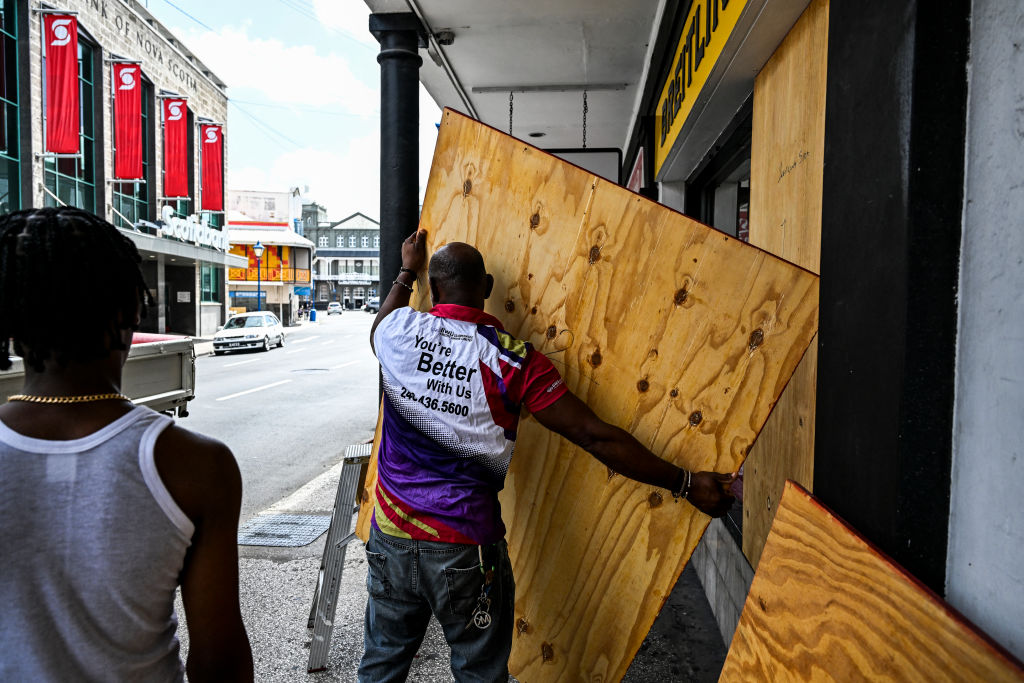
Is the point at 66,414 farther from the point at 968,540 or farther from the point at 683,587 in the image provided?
the point at 683,587

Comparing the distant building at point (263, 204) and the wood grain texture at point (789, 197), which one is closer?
the wood grain texture at point (789, 197)

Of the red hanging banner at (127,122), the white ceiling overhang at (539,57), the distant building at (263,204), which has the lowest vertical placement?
the white ceiling overhang at (539,57)

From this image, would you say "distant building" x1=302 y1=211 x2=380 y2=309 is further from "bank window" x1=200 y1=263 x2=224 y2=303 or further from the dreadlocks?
the dreadlocks

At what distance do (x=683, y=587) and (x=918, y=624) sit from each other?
11.0 feet

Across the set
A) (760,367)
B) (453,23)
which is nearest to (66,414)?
(760,367)

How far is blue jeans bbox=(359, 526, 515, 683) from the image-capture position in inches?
87.4

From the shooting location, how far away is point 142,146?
83.9 feet

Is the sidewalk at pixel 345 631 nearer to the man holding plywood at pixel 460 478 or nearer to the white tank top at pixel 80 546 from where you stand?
the man holding plywood at pixel 460 478

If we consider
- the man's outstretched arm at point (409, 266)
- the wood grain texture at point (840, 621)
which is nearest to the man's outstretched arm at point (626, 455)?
the wood grain texture at point (840, 621)

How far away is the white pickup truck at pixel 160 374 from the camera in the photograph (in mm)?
7617

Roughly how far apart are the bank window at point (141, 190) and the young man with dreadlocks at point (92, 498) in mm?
26588

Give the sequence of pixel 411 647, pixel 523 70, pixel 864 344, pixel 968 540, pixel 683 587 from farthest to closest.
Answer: pixel 523 70 < pixel 683 587 < pixel 411 647 < pixel 864 344 < pixel 968 540

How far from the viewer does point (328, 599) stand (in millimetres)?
3303

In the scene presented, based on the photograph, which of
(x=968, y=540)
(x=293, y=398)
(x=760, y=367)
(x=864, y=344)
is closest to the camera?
Result: (x=968, y=540)
